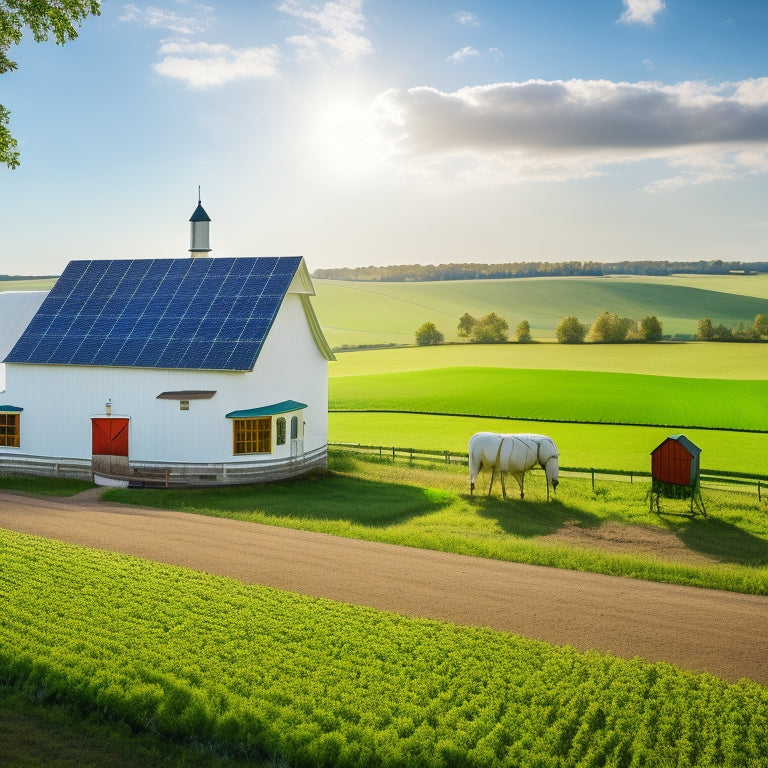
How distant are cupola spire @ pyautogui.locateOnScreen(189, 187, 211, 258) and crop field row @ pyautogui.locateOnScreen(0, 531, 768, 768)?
24.9 meters

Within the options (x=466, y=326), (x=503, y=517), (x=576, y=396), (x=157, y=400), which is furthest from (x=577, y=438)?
(x=466, y=326)

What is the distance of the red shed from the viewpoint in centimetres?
2895

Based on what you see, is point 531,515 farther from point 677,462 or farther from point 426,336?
point 426,336

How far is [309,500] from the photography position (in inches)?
1201

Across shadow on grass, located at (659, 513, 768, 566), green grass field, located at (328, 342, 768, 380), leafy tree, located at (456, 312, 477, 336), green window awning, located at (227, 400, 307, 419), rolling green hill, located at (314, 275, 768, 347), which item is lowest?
shadow on grass, located at (659, 513, 768, 566)

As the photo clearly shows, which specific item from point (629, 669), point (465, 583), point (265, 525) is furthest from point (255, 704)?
point (265, 525)

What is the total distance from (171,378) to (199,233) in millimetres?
10029

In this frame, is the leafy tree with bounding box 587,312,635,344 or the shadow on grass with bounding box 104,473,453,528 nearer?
the shadow on grass with bounding box 104,473,453,528

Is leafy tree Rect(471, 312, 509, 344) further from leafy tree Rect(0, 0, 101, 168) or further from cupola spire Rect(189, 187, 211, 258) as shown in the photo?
leafy tree Rect(0, 0, 101, 168)

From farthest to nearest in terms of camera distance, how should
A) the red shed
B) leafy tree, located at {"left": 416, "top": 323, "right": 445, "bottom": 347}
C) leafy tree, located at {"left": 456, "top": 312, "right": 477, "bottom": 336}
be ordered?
leafy tree, located at {"left": 456, "top": 312, "right": 477, "bottom": 336}
leafy tree, located at {"left": 416, "top": 323, "right": 445, "bottom": 347}
the red shed

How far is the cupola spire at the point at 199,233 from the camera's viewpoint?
129 ft

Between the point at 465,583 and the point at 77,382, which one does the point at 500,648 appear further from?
the point at 77,382

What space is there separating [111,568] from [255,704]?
801 cm

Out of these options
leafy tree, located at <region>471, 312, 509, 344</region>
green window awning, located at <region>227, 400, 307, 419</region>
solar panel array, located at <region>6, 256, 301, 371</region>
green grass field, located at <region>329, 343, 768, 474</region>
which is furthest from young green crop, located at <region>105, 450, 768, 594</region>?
leafy tree, located at <region>471, 312, 509, 344</region>
